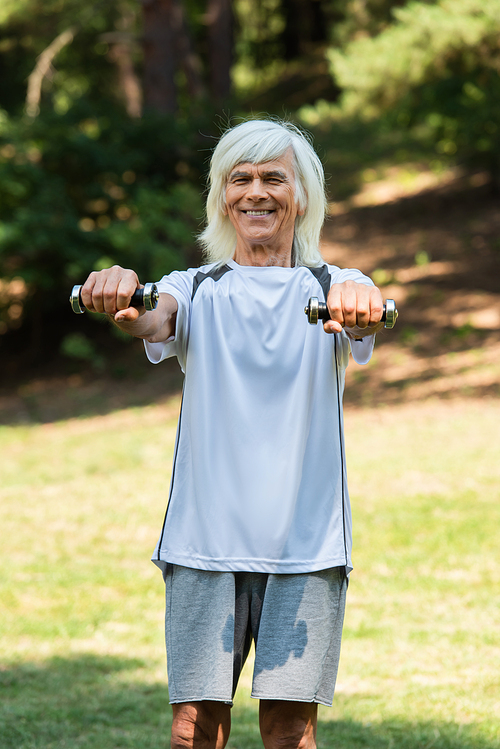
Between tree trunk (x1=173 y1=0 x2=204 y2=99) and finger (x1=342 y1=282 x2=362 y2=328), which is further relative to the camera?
tree trunk (x1=173 y1=0 x2=204 y2=99)

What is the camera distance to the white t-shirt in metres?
2.17

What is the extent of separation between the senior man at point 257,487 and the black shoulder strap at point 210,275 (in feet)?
0.07

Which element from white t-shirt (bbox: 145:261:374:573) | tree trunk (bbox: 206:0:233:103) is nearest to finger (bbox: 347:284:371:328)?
white t-shirt (bbox: 145:261:374:573)

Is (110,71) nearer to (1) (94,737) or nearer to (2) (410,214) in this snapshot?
(2) (410,214)

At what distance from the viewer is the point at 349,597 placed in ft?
17.6

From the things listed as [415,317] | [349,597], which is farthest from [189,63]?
[349,597]

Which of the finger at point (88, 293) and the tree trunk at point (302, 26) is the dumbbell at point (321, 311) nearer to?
the finger at point (88, 293)

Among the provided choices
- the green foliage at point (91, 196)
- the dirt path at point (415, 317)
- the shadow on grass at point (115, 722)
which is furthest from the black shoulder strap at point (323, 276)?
the green foliage at point (91, 196)

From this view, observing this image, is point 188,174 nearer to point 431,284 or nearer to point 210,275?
point 431,284

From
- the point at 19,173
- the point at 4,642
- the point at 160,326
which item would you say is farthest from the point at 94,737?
the point at 19,173

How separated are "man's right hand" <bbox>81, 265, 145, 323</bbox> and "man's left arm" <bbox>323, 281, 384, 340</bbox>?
49 centimetres

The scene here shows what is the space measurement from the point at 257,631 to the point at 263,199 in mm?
1233

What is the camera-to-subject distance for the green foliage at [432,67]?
30.8 feet

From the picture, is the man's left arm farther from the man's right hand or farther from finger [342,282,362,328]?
the man's right hand
